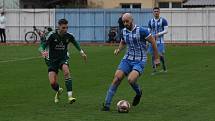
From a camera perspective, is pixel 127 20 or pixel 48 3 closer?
pixel 127 20

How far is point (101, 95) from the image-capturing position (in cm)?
1606

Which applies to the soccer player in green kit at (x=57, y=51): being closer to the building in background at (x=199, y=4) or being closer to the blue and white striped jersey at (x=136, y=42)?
the blue and white striped jersey at (x=136, y=42)

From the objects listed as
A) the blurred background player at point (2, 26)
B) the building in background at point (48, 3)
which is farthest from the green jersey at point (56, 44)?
the building in background at point (48, 3)

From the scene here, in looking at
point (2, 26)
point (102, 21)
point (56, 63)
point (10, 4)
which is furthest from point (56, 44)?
point (10, 4)

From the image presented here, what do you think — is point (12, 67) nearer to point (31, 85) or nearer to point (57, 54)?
point (31, 85)

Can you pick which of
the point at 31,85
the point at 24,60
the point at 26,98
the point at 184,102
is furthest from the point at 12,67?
the point at 184,102

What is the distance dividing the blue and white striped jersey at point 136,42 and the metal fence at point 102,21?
1375 inches

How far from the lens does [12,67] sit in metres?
24.9

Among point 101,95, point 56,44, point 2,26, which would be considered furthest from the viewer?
point 2,26

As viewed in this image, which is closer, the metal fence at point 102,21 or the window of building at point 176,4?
the metal fence at point 102,21

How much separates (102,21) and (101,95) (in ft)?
111

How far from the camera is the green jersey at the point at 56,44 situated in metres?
14.6

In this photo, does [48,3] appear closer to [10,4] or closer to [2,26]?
[10,4]

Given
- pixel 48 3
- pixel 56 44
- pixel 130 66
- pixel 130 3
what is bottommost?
pixel 130 66
